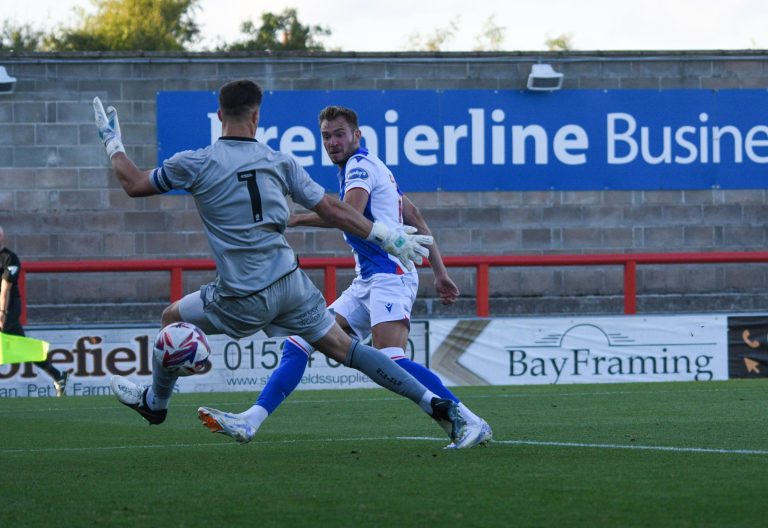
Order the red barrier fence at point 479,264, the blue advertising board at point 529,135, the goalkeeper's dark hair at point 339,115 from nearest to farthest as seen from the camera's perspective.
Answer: the goalkeeper's dark hair at point 339,115 < the red barrier fence at point 479,264 < the blue advertising board at point 529,135

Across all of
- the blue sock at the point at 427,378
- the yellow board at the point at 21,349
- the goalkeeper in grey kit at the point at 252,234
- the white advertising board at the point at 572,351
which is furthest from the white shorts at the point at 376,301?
the white advertising board at the point at 572,351

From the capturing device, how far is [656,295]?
19625mm

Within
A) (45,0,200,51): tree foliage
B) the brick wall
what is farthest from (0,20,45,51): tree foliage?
the brick wall

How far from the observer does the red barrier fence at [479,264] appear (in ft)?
54.5

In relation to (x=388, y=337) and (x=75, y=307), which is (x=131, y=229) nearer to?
(x=75, y=307)

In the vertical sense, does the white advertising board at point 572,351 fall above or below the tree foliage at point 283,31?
below

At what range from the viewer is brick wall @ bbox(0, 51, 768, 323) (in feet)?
61.7

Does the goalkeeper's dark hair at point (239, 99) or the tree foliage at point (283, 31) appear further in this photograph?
the tree foliage at point (283, 31)

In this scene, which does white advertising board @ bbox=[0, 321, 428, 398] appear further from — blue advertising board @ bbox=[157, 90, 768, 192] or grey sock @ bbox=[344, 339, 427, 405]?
grey sock @ bbox=[344, 339, 427, 405]

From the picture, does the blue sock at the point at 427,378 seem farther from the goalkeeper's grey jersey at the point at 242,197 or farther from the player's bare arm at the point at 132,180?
the player's bare arm at the point at 132,180

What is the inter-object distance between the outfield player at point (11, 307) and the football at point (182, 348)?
8348 mm

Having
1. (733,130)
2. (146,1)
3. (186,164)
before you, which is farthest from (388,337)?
(146,1)

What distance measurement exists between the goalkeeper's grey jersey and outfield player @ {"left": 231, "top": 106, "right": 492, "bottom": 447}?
3.08ft

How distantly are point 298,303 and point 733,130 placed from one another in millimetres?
13917
